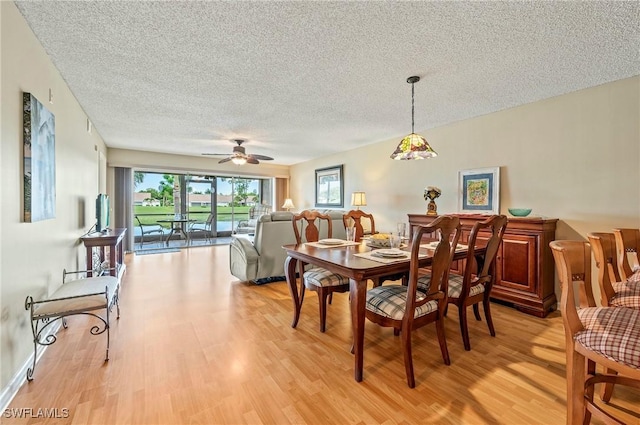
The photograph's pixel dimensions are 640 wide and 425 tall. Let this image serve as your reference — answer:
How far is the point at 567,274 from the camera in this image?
127 cm

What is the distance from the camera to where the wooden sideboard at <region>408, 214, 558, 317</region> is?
2861 millimetres

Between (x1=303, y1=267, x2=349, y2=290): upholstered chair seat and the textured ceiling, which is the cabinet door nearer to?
the textured ceiling

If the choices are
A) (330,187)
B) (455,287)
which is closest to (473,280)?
(455,287)

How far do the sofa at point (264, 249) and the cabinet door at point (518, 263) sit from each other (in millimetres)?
2597

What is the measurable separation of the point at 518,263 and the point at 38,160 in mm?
4337

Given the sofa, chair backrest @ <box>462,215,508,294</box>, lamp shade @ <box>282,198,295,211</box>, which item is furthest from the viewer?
lamp shade @ <box>282,198,295,211</box>

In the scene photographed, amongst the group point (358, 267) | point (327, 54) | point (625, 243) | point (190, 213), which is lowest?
point (358, 267)

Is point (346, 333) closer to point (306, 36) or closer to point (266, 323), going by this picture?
point (266, 323)

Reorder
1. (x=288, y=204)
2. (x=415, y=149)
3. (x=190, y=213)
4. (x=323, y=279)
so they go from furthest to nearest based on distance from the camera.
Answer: (x=190, y=213) → (x=288, y=204) → (x=415, y=149) → (x=323, y=279)

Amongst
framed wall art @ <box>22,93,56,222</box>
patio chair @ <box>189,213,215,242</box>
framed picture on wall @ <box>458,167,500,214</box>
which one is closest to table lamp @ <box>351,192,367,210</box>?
framed picture on wall @ <box>458,167,500,214</box>

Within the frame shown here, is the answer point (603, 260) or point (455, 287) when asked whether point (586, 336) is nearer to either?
point (603, 260)

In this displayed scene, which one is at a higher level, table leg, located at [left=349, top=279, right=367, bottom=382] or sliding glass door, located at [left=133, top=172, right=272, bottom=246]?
sliding glass door, located at [left=133, top=172, right=272, bottom=246]

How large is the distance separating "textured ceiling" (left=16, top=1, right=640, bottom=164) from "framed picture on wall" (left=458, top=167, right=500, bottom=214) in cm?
78

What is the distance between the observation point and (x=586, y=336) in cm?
123
